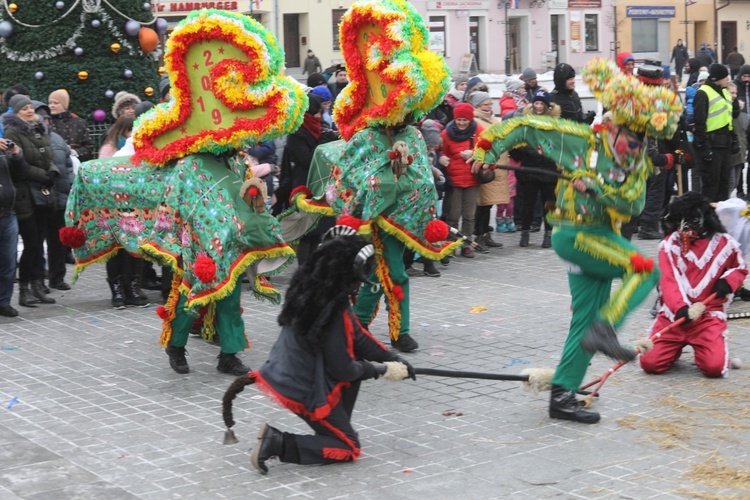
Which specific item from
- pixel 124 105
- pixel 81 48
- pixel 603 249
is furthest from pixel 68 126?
pixel 603 249

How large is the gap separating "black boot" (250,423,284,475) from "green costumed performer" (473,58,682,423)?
1707 mm

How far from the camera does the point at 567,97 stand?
1327cm

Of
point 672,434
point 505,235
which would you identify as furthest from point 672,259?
point 505,235

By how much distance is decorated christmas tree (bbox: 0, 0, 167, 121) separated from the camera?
12.8 m

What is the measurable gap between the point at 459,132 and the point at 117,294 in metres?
3.96

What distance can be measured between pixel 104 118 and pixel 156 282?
10.1ft

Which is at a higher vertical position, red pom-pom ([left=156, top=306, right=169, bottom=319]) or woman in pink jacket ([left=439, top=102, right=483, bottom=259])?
woman in pink jacket ([left=439, top=102, right=483, bottom=259])

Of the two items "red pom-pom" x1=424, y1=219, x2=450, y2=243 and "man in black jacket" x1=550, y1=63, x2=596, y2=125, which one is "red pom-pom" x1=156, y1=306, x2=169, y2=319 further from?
"man in black jacket" x1=550, y1=63, x2=596, y2=125

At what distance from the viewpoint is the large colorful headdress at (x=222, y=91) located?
7629 millimetres

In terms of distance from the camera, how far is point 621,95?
631 cm

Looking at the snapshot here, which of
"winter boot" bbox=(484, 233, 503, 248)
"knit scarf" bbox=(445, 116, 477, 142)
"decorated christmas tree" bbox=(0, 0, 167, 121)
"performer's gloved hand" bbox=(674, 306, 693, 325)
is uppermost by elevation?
"decorated christmas tree" bbox=(0, 0, 167, 121)

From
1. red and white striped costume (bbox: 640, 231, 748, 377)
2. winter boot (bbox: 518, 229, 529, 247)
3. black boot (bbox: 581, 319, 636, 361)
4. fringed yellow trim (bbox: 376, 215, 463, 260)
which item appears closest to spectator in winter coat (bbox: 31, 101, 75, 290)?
fringed yellow trim (bbox: 376, 215, 463, 260)

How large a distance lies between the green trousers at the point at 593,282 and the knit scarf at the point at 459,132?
18.2 ft

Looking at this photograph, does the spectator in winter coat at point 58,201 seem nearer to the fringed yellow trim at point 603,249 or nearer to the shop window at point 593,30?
the fringed yellow trim at point 603,249
